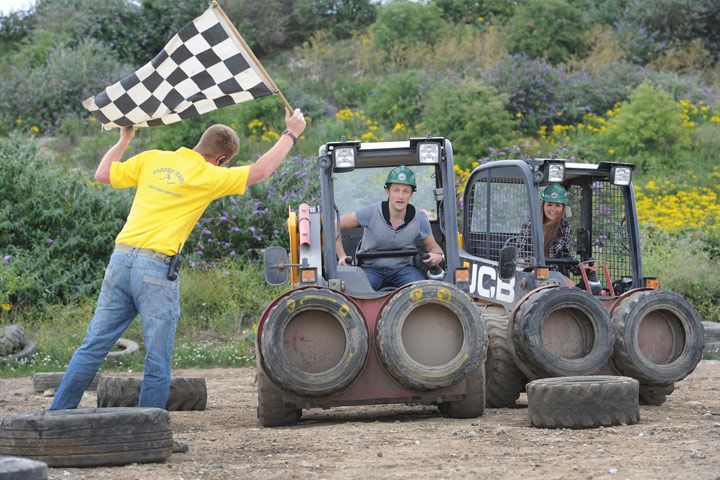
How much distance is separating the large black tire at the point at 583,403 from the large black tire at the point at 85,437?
250 centimetres

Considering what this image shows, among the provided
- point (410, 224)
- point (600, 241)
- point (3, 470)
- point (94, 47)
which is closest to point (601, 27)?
point (94, 47)

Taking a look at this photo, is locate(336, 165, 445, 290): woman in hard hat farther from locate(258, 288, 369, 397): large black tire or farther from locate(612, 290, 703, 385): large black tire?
locate(612, 290, 703, 385): large black tire

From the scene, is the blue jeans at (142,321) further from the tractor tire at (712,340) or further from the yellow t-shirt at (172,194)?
the tractor tire at (712,340)

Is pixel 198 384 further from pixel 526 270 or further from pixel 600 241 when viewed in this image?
pixel 600 241

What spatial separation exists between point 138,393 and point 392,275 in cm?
202

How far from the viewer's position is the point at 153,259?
23.9 ft

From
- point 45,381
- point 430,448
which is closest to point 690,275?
point 45,381

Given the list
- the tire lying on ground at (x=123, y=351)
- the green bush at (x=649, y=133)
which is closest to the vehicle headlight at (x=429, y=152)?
the tire lying on ground at (x=123, y=351)

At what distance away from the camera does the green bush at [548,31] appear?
2525 centimetres

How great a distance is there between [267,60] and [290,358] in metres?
20.9

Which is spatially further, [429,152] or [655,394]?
[655,394]

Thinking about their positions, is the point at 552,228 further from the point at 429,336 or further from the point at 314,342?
the point at 314,342

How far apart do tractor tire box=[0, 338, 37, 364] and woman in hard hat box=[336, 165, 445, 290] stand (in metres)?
5.52

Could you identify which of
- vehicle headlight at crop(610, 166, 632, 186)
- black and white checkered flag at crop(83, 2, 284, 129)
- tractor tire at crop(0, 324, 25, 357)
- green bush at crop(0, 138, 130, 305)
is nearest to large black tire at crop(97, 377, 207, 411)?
black and white checkered flag at crop(83, 2, 284, 129)
